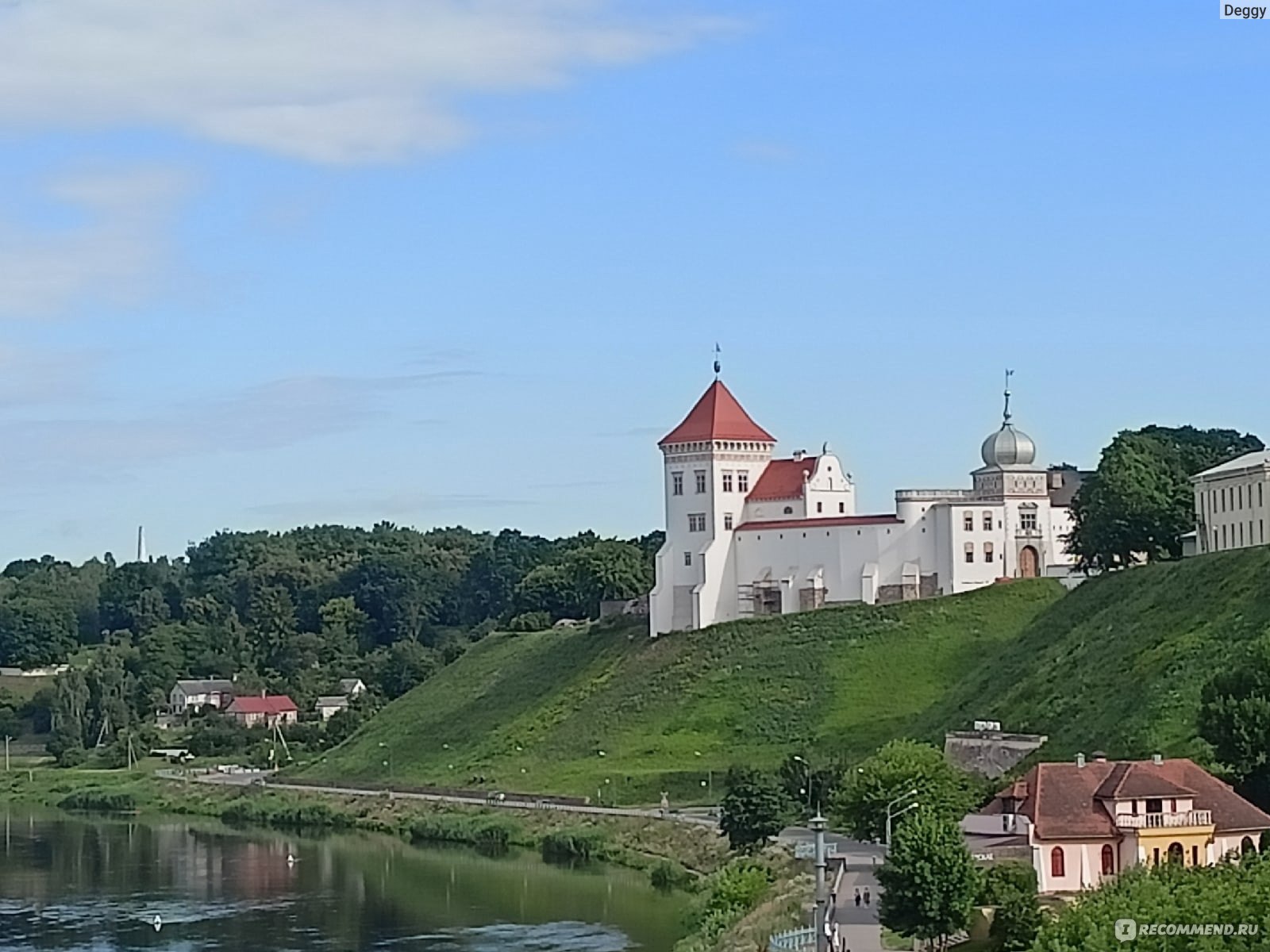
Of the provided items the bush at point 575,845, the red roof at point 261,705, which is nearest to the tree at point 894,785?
the bush at point 575,845

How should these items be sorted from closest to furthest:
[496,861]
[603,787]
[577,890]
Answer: [577,890], [496,861], [603,787]

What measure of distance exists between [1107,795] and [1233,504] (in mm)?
30554

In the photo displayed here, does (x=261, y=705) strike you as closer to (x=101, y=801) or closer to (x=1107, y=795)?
(x=101, y=801)

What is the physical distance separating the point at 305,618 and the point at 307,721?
96.7ft

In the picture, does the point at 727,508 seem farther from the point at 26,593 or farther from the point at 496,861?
the point at 26,593

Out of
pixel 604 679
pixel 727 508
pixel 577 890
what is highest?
pixel 727 508

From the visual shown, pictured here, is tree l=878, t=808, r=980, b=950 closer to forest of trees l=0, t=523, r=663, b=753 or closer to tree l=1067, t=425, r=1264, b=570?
tree l=1067, t=425, r=1264, b=570

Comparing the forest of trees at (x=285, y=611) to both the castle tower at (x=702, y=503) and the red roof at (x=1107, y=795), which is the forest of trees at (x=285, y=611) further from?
the red roof at (x=1107, y=795)

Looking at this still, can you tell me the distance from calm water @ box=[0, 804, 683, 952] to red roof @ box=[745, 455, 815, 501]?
19.1 metres

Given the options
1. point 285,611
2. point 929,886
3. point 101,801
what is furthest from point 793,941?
point 285,611

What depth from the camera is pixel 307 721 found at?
100500 millimetres

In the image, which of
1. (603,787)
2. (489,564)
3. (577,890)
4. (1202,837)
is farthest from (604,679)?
(489,564)

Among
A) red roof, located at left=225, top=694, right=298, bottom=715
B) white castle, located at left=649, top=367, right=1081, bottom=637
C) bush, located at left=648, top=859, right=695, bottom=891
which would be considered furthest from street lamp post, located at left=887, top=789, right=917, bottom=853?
red roof, located at left=225, top=694, right=298, bottom=715

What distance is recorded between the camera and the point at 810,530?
252 ft
